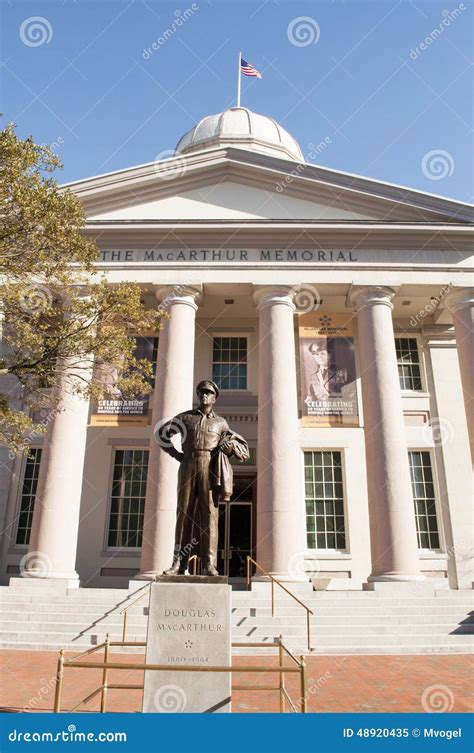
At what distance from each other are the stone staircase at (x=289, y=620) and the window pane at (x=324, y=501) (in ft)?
14.5

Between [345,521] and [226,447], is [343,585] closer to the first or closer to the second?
[345,521]

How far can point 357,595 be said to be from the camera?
13.8 metres

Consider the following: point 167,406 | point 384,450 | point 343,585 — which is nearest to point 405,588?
point 384,450

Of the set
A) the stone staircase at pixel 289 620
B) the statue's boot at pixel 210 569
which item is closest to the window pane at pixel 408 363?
the stone staircase at pixel 289 620

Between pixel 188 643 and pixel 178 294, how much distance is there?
1309cm

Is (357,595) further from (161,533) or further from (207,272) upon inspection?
(207,272)

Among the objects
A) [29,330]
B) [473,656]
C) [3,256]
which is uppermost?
[3,256]

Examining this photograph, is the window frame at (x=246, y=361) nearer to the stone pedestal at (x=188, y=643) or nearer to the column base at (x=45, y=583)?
the column base at (x=45, y=583)

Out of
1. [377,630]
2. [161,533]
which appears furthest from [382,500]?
[161,533]

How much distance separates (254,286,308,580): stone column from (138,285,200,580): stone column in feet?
7.54

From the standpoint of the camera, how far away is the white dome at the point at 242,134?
28.7 metres

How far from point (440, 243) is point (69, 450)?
44.8ft

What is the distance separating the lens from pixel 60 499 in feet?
Answer: 50.0

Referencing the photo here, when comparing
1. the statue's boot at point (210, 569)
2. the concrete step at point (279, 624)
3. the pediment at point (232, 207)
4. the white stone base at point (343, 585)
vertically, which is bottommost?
the statue's boot at point (210, 569)
